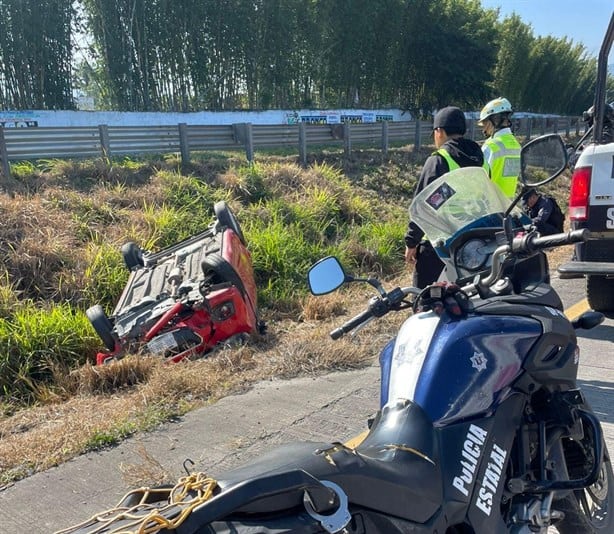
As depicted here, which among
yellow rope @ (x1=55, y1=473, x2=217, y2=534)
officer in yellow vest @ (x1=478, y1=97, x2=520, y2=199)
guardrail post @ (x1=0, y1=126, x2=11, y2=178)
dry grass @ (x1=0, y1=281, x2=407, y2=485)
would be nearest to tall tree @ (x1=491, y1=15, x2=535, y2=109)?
guardrail post @ (x1=0, y1=126, x2=11, y2=178)

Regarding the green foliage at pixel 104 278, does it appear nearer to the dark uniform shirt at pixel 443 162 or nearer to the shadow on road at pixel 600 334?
the dark uniform shirt at pixel 443 162

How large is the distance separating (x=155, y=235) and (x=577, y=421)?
23.1 feet

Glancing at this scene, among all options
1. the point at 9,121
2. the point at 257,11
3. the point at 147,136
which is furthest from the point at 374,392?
the point at 257,11

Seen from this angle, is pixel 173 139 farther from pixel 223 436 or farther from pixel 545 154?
pixel 545 154

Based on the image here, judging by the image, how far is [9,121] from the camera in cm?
1839

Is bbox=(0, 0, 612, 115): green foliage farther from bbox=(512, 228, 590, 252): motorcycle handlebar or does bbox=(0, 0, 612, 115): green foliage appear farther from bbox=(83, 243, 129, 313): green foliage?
bbox=(512, 228, 590, 252): motorcycle handlebar

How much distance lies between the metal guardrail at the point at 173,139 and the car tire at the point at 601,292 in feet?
26.1

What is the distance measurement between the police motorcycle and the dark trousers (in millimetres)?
1524

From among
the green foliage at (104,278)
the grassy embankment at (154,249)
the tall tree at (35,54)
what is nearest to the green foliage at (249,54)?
the tall tree at (35,54)

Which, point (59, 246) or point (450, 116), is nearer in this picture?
point (450, 116)

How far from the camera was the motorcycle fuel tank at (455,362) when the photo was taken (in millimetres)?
1935

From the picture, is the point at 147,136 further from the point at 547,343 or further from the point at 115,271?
the point at 547,343

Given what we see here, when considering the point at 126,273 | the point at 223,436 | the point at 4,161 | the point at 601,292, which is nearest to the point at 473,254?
the point at 223,436

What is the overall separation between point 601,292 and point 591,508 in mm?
3652
